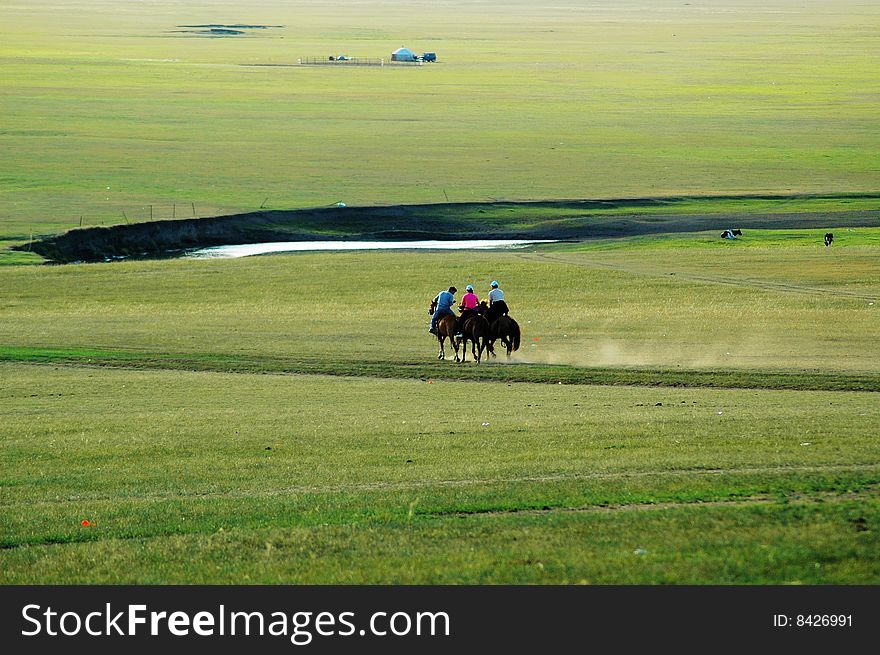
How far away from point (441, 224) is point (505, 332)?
1402 inches

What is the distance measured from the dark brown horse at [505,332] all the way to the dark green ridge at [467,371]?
45 centimetres

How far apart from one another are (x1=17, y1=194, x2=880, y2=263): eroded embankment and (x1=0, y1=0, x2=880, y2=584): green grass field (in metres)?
0.43

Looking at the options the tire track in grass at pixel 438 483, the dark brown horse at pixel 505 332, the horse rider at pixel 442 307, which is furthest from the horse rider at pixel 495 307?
the tire track in grass at pixel 438 483

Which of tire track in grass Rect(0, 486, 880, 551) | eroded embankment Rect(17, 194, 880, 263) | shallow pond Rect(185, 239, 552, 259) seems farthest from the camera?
eroded embankment Rect(17, 194, 880, 263)

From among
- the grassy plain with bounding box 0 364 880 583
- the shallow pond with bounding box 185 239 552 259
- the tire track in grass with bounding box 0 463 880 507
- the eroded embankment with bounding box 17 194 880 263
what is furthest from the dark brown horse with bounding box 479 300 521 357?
the eroded embankment with bounding box 17 194 880 263

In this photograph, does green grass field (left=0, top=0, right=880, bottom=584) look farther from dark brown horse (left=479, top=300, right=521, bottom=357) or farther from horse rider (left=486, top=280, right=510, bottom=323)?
horse rider (left=486, top=280, right=510, bottom=323)

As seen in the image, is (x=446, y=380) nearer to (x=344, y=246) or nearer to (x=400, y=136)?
(x=344, y=246)

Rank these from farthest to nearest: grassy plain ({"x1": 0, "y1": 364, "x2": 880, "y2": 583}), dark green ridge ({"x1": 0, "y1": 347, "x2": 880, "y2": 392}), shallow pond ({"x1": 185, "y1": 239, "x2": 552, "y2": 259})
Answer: shallow pond ({"x1": 185, "y1": 239, "x2": 552, "y2": 259}) → dark green ridge ({"x1": 0, "y1": 347, "x2": 880, "y2": 392}) → grassy plain ({"x1": 0, "y1": 364, "x2": 880, "y2": 583})

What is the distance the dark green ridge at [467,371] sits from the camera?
90.9 feet

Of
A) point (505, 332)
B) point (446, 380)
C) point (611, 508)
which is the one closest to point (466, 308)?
point (505, 332)

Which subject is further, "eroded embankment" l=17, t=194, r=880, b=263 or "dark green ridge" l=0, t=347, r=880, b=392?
"eroded embankment" l=17, t=194, r=880, b=263

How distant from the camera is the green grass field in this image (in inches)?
512

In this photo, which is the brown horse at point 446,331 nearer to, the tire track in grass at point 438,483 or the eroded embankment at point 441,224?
the tire track in grass at point 438,483

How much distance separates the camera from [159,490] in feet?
56.1
